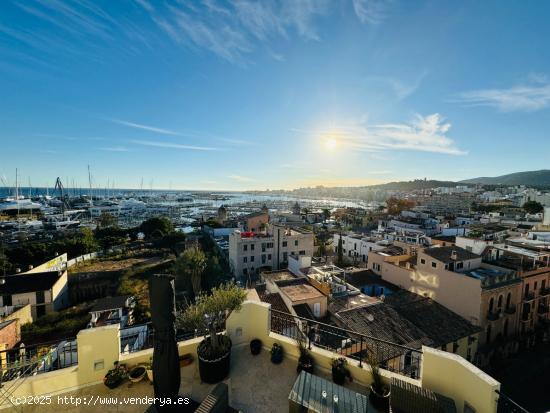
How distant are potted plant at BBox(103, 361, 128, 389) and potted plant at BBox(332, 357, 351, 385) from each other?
159 inches

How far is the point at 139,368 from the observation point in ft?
16.5

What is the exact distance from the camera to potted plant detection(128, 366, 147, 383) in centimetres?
487

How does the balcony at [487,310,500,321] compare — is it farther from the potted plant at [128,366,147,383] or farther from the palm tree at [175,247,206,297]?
the palm tree at [175,247,206,297]

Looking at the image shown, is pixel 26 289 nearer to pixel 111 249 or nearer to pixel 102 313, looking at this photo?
pixel 102 313

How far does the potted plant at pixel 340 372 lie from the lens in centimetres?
483

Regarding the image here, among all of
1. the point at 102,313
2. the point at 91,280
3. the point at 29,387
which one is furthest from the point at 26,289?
the point at 29,387

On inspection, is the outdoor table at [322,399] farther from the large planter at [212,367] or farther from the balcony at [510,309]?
the balcony at [510,309]

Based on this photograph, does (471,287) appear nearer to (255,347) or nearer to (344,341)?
(344,341)

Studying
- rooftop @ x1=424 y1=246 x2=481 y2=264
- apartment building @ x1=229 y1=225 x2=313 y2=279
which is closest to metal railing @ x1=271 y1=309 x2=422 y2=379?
rooftop @ x1=424 y1=246 x2=481 y2=264

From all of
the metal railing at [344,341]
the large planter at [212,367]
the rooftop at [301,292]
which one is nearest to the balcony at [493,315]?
the metal railing at [344,341]

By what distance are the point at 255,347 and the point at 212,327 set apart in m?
1.26

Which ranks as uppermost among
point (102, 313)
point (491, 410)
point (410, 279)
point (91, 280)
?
point (491, 410)

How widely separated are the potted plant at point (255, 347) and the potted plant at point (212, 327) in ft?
2.03

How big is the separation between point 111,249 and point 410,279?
139ft
